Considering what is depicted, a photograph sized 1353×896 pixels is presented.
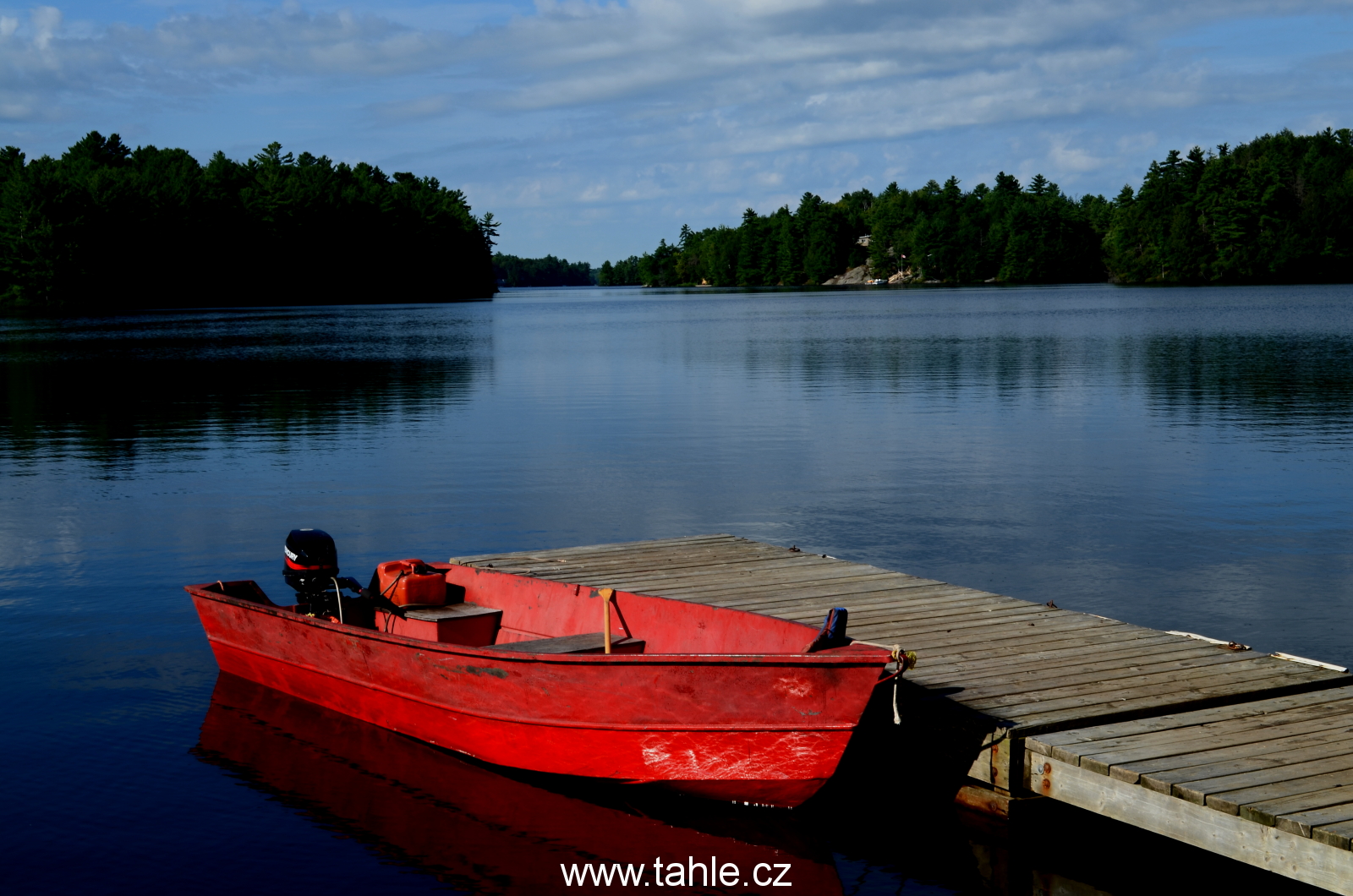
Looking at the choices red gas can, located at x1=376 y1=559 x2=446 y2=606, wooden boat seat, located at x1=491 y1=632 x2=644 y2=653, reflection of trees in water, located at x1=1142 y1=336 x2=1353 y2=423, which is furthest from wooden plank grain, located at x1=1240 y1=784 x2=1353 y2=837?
reflection of trees in water, located at x1=1142 y1=336 x2=1353 y2=423

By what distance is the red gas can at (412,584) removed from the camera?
11.5 meters

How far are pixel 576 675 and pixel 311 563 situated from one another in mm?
4077

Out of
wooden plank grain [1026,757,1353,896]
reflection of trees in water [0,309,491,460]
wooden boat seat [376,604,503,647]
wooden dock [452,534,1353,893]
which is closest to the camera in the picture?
wooden plank grain [1026,757,1353,896]

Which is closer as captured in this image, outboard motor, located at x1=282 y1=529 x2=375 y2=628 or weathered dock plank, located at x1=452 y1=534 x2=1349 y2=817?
weathered dock plank, located at x1=452 y1=534 x2=1349 y2=817

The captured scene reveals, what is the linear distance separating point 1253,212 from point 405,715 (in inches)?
6223

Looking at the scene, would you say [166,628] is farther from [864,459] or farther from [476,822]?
[864,459]

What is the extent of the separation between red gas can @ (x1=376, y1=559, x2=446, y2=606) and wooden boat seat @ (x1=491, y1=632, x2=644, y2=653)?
153cm

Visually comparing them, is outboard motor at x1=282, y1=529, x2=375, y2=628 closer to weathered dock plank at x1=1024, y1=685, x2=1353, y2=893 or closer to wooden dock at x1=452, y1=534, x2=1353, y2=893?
wooden dock at x1=452, y1=534, x2=1353, y2=893

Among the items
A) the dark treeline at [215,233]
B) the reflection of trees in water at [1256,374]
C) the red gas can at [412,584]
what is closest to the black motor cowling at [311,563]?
the red gas can at [412,584]

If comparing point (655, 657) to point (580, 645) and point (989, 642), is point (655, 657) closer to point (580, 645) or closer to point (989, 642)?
point (580, 645)

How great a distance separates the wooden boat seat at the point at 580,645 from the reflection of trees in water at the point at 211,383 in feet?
62.5

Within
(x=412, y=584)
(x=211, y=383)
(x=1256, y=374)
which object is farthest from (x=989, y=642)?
(x=211, y=383)
